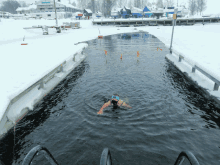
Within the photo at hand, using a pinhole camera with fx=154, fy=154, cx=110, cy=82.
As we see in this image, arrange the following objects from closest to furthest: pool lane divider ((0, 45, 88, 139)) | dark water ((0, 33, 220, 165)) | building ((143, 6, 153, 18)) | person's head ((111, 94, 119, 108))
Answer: dark water ((0, 33, 220, 165))
pool lane divider ((0, 45, 88, 139))
person's head ((111, 94, 119, 108))
building ((143, 6, 153, 18))

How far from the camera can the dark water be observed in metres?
5.14

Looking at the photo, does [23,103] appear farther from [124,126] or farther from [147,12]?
[147,12]

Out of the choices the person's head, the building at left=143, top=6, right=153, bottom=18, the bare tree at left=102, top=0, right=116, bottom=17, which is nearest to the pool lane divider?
the person's head

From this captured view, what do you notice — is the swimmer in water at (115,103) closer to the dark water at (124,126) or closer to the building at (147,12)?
the dark water at (124,126)

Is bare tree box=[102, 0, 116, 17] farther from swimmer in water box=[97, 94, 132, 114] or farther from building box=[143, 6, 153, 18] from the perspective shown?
swimmer in water box=[97, 94, 132, 114]

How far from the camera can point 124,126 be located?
6.47 meters

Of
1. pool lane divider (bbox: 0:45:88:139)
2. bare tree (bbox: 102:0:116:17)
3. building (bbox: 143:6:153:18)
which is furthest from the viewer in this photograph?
bare tree (bbox: 102:0:116:17)

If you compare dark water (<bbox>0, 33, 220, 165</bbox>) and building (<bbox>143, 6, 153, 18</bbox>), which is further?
building (<bbox>143, 6, 153, 18</bbox>)

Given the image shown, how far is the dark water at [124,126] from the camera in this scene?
202 inches

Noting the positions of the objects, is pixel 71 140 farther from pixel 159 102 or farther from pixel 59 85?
pixel 59 85

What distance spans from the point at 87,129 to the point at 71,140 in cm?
81

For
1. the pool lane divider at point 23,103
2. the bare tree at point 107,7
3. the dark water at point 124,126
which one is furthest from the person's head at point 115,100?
the bare tree at point 107,7

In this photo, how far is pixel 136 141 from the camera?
568 cm

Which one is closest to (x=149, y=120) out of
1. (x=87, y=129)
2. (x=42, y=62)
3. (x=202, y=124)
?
(x=202, y=124)
